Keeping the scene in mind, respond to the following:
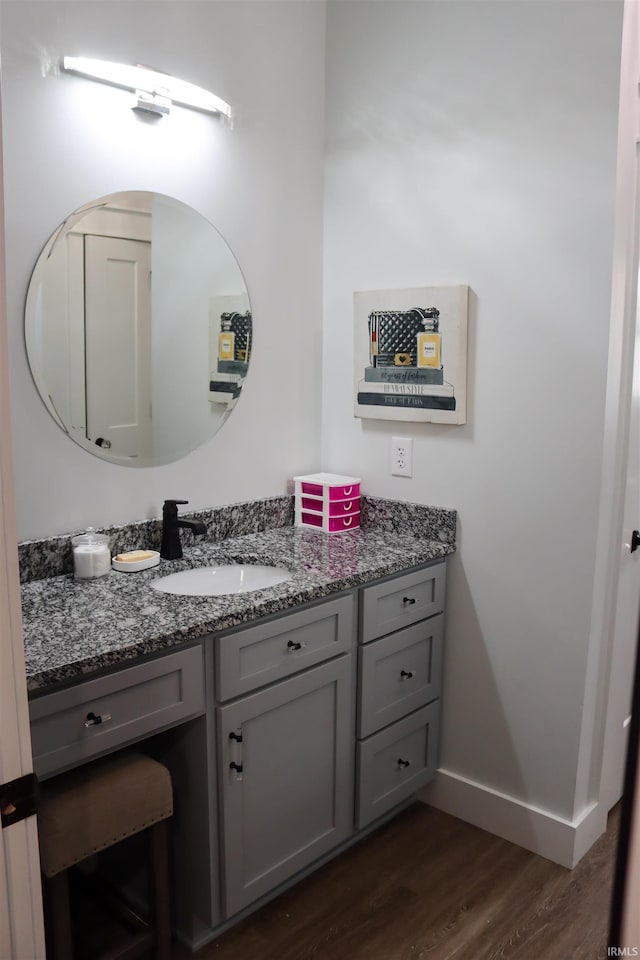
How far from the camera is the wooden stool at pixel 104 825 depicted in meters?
1.49

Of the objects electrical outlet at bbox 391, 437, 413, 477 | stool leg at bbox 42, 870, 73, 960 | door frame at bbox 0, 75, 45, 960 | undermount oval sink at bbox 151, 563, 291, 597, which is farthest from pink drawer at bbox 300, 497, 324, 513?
door frame at bbox 0, 75, 45, 960

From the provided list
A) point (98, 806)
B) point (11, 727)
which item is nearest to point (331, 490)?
point (98, 806)

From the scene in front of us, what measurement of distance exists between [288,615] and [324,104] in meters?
1.72

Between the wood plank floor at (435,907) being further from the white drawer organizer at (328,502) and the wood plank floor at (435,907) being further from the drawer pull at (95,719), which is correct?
the white drawer organizer at (328,502)

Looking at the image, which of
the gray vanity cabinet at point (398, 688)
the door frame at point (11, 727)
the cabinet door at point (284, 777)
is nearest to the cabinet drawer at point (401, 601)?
the gray vanity cabinet at point (398, 688)

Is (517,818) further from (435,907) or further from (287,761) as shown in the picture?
(287,761)

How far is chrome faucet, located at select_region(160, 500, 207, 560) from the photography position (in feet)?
7.02

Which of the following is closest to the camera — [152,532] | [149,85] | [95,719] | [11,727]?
[11,727]

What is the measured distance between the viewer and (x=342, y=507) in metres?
2.52

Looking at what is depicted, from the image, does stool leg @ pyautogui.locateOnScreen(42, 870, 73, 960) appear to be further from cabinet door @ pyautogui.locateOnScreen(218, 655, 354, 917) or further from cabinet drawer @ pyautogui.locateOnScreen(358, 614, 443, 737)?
cabinet drawer @ pyautogui.locateOnScreen(358, 614, 443, 737)

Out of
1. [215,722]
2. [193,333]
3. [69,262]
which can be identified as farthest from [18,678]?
[193,333]

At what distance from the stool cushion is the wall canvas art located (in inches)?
51.1

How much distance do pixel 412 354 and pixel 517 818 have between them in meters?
1.43

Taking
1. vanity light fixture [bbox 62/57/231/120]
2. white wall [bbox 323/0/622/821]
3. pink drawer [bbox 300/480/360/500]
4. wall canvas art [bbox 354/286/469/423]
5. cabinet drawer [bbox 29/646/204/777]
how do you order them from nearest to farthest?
1. cabinet drawer [bbox 29/646/204/777]
2. vanity light fixture [bbox 62/57/231/120]
3. white wall [bbox 323/0/622/821]
4. wall canvas art [bbox 354/286/469/423]
5. pink drawer [bbox 300/480/360/500]
